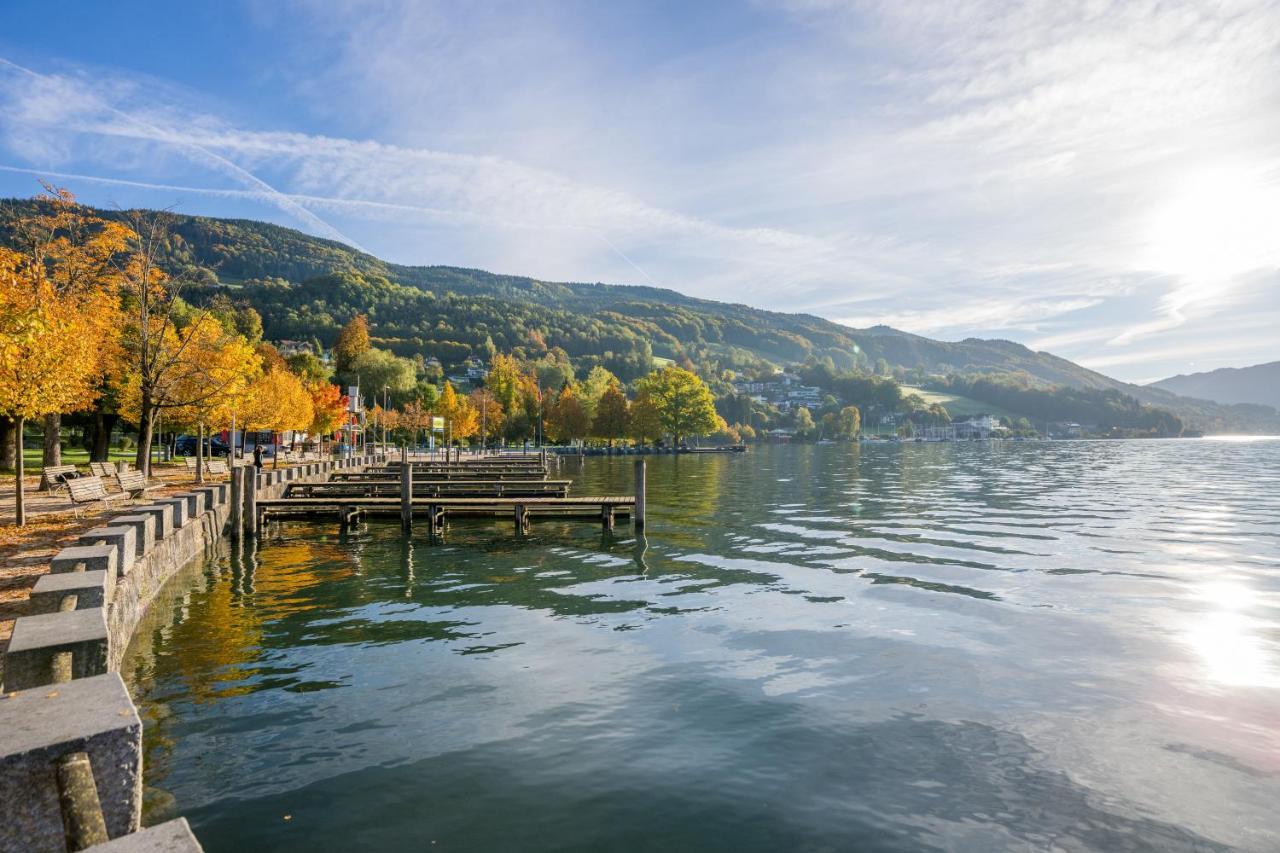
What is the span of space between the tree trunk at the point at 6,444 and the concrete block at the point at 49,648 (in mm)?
38189

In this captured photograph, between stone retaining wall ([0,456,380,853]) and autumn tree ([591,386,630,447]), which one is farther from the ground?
autumn tree ([591,386,630,447])

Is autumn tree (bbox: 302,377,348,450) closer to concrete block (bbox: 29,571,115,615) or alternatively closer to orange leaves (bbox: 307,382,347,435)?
orange leaves (bbox: 307,382,347,435)

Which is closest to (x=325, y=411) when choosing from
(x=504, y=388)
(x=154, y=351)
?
(x=154, y=351)

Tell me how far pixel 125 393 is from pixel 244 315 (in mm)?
112806

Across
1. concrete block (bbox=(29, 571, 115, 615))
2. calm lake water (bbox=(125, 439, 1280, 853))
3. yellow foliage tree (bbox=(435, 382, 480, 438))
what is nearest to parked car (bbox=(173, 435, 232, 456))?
yellow foliage tree (bbox=(435, 382, 480, 438))

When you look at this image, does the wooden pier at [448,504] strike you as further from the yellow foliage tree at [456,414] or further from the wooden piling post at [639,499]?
the yellow foliage tree at [456,414]

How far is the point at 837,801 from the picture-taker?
7.60 metres

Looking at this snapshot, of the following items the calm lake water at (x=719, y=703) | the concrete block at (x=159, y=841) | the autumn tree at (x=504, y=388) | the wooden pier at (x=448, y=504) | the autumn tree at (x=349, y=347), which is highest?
the autumn tree at (x=349, y=347)

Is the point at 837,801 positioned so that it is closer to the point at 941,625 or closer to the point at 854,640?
the point at 854,640

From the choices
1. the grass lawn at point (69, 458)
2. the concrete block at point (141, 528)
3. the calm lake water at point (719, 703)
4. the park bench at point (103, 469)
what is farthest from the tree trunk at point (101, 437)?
the concrete block at point (141, 528)

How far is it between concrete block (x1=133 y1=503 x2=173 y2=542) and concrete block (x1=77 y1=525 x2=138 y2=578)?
10.9 ft

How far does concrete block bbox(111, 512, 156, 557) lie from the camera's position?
14352mm

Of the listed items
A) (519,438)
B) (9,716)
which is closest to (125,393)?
(9,716)

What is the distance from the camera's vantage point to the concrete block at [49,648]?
5715 millimetres
